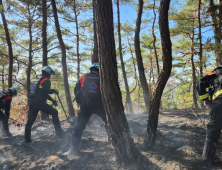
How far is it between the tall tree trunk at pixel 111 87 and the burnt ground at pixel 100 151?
289 millimetres

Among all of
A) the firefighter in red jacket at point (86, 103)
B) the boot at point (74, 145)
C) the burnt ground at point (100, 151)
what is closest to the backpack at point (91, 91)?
the firefighter in red jacket at point (86, 103)

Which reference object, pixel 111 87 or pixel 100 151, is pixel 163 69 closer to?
pixel 111 87

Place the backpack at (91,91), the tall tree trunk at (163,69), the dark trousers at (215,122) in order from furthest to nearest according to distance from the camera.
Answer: the backpack at (91,91)
the tall tree trunk at (163,69)
the dark trousers at (215,122)

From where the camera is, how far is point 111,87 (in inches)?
106

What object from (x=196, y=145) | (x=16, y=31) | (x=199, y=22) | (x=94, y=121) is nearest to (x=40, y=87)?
(x=94, y=121)

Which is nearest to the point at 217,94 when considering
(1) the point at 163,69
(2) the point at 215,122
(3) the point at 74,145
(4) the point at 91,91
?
(2) the point at 215,122

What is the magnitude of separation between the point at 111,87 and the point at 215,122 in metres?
1.86

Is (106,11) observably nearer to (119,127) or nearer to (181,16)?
(119,127)

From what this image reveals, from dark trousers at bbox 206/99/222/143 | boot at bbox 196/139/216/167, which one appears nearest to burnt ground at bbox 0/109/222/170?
boot at bbox 196/139/216/167

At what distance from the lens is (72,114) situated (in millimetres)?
7137

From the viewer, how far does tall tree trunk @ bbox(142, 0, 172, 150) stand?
265 centimetres

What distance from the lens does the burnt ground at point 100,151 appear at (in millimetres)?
2665

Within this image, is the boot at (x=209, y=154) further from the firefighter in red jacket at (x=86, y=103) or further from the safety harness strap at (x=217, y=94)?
the firefighter in red jacket at (x=86, y=103)

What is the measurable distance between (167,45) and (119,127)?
1781 mm
